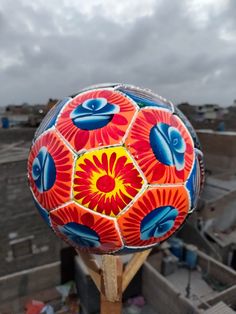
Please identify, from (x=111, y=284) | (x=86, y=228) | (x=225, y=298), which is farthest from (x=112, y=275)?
(x=225, y=298)

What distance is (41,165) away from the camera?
3402mm

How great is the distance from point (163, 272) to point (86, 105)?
13614 mm

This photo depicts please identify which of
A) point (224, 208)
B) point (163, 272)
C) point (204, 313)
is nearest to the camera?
point (204, 313)

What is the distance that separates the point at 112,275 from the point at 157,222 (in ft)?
5.29

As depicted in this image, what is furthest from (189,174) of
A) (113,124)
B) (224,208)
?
(224,208)

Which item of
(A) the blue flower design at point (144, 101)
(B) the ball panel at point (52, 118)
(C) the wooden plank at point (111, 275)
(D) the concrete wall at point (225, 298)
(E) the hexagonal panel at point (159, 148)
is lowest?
(D) the concrete wall at point (225, 298)

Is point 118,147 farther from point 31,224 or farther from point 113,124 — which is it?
point 31,224

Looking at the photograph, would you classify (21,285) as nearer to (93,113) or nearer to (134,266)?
(134,266)

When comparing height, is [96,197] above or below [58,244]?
above

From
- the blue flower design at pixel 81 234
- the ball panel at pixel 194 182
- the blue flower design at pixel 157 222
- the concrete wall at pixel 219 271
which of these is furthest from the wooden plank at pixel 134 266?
the concrete wall at pixel 219 271

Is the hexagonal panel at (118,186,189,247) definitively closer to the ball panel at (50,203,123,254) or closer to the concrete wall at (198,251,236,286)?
the ball panel at (50,203,123,254)

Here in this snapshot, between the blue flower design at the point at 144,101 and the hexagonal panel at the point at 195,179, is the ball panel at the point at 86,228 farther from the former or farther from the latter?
the blue flower design at the point at 144,101

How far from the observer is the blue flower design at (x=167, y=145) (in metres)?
3.23

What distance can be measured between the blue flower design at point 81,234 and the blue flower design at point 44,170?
1.83ft
